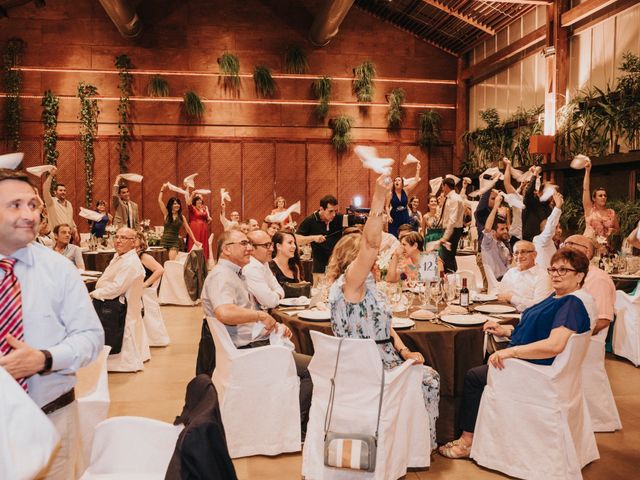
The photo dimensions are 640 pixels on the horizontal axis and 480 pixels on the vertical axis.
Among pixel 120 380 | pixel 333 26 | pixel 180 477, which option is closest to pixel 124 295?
pixel 120 380

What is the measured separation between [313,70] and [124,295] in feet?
31.7

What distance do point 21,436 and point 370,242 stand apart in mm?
1830

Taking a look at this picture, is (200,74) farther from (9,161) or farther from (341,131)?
(9,161)

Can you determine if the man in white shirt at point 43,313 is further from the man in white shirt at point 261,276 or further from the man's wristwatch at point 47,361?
the man in white shirt at point 261,276

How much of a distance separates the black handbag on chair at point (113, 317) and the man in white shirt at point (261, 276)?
1.33 m

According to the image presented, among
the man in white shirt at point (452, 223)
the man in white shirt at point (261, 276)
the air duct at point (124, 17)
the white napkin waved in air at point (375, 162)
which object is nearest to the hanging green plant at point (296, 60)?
the air duct at point (124, 17)

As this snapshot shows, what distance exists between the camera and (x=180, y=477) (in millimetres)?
1591

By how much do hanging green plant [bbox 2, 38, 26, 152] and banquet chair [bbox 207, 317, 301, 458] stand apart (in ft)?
36.5

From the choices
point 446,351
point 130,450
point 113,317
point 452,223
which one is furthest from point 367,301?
point 452,223

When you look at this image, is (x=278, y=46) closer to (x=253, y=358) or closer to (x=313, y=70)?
(x=313, y=70)

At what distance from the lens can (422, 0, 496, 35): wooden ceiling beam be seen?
496 inches

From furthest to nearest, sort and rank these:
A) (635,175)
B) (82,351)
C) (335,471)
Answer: (635,175) → (335,471) → (82,351)

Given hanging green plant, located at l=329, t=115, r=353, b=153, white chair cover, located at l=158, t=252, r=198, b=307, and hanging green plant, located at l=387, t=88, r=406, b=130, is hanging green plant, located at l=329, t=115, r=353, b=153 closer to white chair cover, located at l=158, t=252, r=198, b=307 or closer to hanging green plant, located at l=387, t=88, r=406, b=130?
hanging green plant, located at l=387, t=88, r=406, b=130

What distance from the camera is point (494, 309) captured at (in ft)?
13.9
